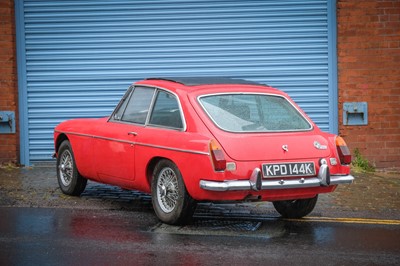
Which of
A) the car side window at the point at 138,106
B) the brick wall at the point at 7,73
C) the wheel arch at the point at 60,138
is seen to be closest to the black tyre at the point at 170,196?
the car side window at the point at 138,106

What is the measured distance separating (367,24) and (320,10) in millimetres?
826

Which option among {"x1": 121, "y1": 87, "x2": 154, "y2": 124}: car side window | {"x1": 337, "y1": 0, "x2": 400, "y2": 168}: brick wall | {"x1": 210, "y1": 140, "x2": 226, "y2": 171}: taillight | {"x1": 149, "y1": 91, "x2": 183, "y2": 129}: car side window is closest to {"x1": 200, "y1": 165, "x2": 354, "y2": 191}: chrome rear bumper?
{"x1": 210, "y1": 140, "x2": 226, "y2": 171}: taillight

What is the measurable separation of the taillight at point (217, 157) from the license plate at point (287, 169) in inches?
17.1

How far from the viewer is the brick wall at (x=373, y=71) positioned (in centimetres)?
1369

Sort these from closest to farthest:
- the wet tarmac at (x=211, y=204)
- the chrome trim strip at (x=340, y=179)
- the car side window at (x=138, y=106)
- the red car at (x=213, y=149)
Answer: the red car at (x=213, y=149) < the chrome trim strip at (x=340, y=179) < the car side window at (x=138, y=106) < the wet tarmac at (x=211, y=204)

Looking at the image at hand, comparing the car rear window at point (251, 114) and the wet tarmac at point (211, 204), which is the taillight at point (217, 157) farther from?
the wet tarmac at point (211, 204)

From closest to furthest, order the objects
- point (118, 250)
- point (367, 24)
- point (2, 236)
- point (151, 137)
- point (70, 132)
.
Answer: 1. point (118, 250)
2. point (2, 236)
3. point (151, 137)
4. point (70, 132)
5. point (367, 24)

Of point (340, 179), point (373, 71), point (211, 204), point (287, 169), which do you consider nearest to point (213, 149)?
point (287, 169)

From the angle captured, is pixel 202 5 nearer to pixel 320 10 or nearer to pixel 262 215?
pixel 320 10

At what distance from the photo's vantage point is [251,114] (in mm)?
8836

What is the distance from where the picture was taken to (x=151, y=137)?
8.91 metres

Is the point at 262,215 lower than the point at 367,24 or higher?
lower

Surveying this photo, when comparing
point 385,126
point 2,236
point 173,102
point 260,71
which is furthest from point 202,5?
point 2,236

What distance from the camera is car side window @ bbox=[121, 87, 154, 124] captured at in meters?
9.42
